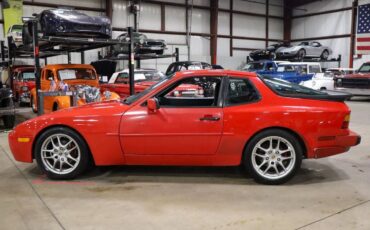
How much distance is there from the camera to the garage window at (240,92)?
4438 mm

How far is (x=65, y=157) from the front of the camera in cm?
459

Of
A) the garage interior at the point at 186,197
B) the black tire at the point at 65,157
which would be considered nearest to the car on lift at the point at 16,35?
the garage interior at the point at 186,197

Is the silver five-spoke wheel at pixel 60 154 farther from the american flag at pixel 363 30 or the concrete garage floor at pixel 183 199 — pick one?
the american flag at pixel 363 30

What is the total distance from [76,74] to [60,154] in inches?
233

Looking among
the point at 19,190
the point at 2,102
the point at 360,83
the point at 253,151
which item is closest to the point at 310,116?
the point at 253,151

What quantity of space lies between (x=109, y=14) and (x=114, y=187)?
1708 centimetres

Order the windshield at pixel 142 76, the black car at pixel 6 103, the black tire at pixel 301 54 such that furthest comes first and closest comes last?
the black tire at pixel 301 54
the windshield at pixel 142 76
the black car at pixel 6 103

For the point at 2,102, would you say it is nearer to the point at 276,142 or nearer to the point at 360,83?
the point at 276,142

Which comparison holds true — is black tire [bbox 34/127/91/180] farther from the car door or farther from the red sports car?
the car door

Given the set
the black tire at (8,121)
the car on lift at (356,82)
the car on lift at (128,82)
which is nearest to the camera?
the black tire at (8,121)

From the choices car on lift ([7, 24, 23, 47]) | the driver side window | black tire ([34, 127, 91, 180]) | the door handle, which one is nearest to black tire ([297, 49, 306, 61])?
car on lift ([7, 24, 23, 47])

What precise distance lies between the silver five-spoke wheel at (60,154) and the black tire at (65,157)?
2 cm

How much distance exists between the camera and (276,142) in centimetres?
439

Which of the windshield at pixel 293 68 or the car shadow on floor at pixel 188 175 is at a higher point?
the windshield at pixel 293 68
